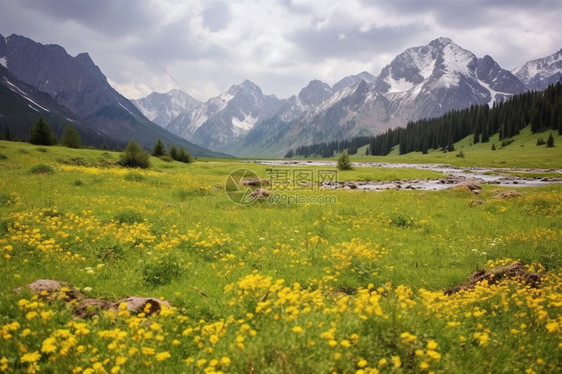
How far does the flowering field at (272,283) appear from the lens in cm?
470

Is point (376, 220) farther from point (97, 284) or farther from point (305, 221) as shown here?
point (97, 284)

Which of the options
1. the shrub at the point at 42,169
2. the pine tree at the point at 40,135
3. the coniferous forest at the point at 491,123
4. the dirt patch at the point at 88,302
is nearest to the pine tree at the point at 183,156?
the pine tree at the point at 40,135

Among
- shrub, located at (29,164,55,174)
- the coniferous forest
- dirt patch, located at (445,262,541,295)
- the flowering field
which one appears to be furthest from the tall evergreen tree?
the coniferous forest

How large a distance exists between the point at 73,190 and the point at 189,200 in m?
8.03

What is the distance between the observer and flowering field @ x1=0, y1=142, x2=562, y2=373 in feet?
15.4

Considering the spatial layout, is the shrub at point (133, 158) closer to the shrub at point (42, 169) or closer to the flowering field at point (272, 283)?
the shrub at point (42, 169)

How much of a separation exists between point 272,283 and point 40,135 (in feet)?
216

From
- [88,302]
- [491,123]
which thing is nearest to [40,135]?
[88,302]

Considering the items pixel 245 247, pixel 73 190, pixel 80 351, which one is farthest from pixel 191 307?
pixel 73 190

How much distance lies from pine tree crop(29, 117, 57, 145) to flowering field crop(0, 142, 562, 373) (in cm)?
3972

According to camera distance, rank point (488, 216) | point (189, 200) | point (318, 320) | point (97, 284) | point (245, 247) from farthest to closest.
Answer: point (189, 200)
point (488, 216)
point (245, 247)
point (97, 284)
point (318, 320)

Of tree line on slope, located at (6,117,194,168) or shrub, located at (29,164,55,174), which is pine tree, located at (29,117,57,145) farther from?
shrub, located at (29,164,55,174)

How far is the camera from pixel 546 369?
15.9 feet

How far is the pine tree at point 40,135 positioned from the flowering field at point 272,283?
3972 cm
